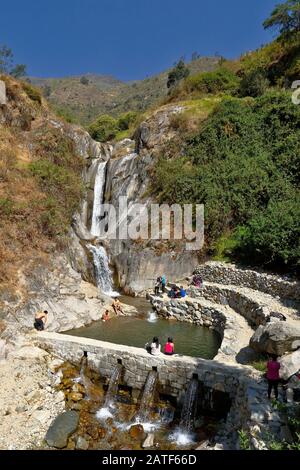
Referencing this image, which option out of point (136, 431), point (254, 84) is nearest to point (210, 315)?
point (136, 431)

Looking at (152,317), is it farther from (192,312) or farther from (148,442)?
(148,442)

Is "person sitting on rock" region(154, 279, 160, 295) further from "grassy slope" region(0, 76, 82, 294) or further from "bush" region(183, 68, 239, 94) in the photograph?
"bush" region(183, 68, 239, 94)

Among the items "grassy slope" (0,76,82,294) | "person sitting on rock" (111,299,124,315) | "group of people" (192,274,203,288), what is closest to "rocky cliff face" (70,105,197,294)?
"group of people" (192,274,203,288)

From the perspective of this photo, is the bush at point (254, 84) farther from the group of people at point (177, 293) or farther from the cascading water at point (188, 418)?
the cascading water at point (188, 418)

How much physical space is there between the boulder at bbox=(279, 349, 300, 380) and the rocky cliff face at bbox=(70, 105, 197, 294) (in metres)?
12.2

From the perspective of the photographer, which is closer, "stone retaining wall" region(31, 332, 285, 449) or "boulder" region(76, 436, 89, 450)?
"stone retaining wall" region(31, 332, 285, 449)

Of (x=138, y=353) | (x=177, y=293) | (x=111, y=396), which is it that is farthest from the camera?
(x=177, y=293)

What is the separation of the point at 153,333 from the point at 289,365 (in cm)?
745

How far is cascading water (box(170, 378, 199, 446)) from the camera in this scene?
30.5ft

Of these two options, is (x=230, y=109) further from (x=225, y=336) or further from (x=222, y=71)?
(x=225, y=336)

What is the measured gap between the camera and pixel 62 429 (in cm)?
931

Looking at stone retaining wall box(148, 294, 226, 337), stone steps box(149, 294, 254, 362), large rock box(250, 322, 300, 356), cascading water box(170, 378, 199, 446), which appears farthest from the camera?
stone retaining wall box(148, 294, 226, 337)

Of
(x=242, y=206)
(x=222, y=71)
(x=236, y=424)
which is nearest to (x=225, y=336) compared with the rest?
(x=236, y=424)

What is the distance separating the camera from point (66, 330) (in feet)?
51.3
